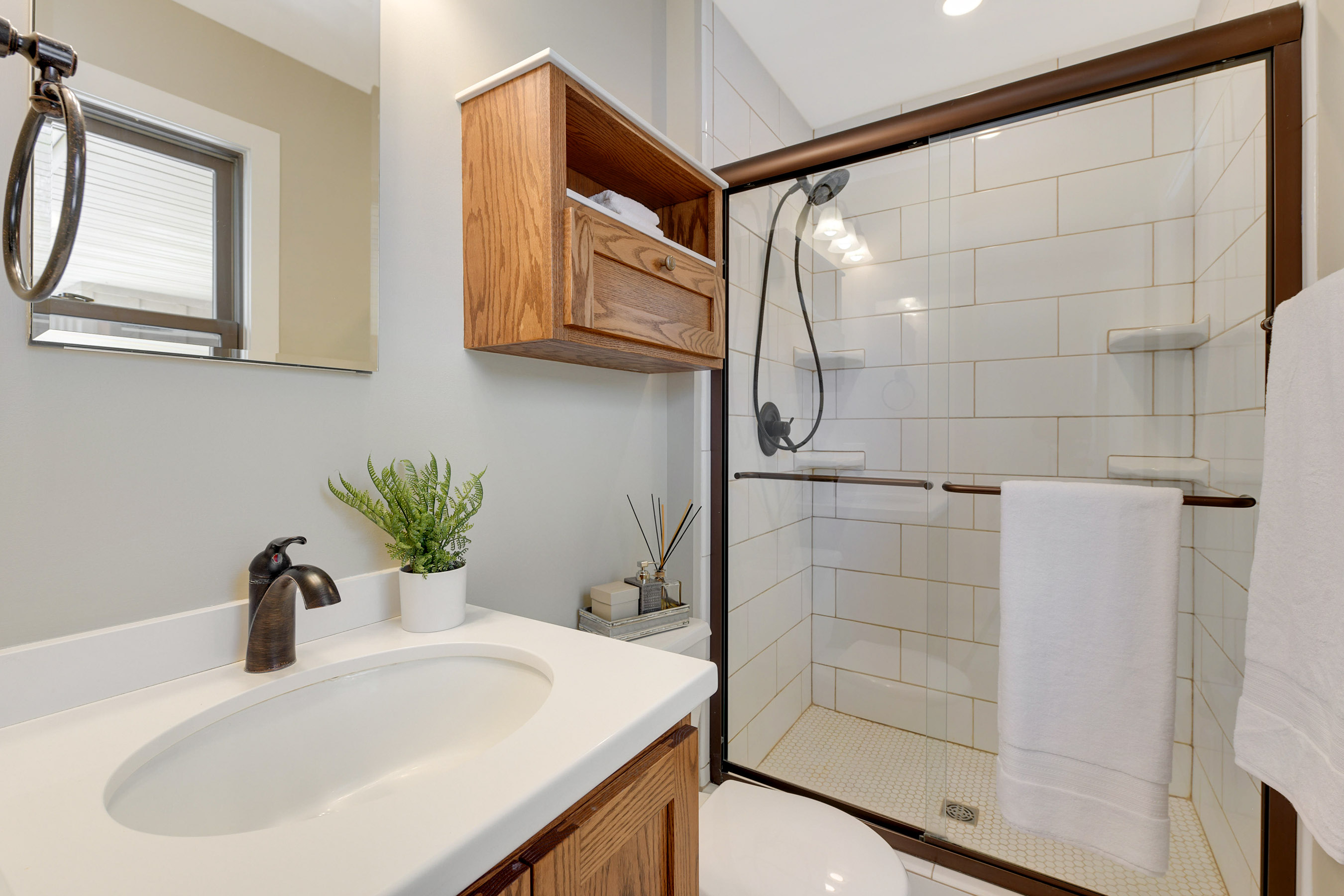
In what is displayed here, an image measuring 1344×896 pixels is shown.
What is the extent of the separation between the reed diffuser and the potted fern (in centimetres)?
51

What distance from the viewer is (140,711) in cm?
64

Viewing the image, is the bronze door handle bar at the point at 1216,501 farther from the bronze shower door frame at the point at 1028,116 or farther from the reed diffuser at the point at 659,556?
the reed diffuser at the point at 659,556

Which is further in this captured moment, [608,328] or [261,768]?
[608,328]

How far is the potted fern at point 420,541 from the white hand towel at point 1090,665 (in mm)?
1063

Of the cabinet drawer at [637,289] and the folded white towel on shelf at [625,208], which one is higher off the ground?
the folded white towel on shelf at [625,208]

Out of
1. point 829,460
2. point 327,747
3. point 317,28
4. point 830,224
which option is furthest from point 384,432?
point 830,224

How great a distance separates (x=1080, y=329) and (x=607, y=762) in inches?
51.1

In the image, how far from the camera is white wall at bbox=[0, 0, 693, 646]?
650mm

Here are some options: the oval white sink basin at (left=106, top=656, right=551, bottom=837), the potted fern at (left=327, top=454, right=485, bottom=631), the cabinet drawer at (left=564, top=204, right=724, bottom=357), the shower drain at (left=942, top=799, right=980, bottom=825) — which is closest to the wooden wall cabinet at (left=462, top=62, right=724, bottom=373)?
the cabinet drawer at (left=564, top=204, right=724, bottom=357)

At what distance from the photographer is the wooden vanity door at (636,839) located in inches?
21.0

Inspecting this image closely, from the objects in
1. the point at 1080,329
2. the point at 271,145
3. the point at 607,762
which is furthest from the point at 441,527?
the point at 1080,329

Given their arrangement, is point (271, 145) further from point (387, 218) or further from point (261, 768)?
point (261, 768)

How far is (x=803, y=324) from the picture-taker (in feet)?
5.11

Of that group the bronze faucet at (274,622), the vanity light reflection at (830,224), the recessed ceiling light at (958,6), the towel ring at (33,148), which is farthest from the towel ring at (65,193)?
the recessed ceiling light at (958,6)
